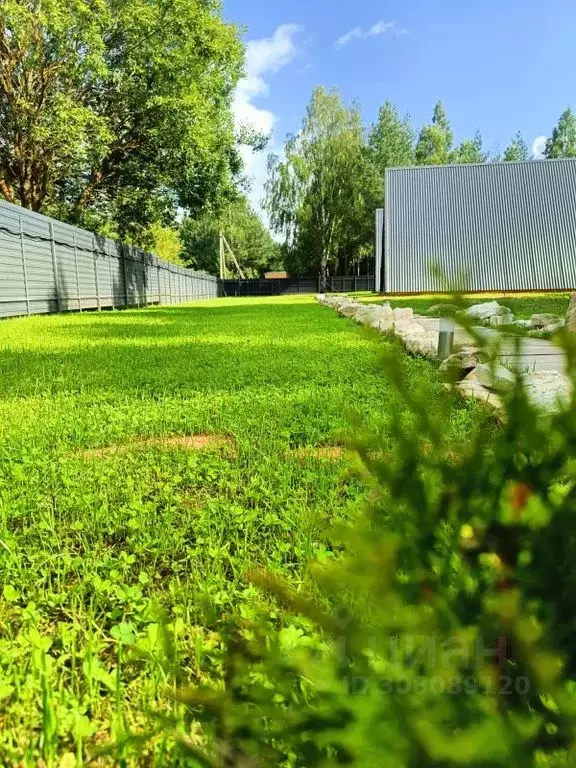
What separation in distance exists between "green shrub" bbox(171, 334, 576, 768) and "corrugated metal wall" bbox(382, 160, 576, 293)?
811 inches

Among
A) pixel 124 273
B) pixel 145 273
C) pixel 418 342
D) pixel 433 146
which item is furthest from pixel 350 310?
pixel 433 146

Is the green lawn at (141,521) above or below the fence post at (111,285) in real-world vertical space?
below

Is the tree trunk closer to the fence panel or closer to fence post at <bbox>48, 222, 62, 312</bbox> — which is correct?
the fence panel

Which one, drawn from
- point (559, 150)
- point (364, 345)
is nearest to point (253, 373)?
point (364, 345)

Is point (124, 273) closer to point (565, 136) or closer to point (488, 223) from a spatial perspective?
point (488, 223)

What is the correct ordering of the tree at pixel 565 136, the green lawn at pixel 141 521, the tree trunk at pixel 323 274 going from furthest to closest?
1. the tree at pixel 565 136
2. the tree trunk at pixel 323 274
3. the green lawn at pixel 141 521

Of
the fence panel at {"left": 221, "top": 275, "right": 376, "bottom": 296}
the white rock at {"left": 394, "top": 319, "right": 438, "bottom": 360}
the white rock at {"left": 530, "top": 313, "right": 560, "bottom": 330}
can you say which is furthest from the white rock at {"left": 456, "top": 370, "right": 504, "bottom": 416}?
the fence panel at {"left": 221, "top": 275, "right": 376, "bottom": 296}

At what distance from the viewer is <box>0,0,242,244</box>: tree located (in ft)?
64.1

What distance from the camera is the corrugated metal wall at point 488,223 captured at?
68.3 feet

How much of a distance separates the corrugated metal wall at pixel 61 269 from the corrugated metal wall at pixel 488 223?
9.72 meters

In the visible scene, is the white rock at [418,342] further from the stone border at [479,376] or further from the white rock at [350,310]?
the white rock at [350,310]

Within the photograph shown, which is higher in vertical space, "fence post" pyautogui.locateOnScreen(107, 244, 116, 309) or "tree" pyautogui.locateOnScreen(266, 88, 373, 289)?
"tree" pyautogui.locateOnScreen(266, 88, 373, 289)

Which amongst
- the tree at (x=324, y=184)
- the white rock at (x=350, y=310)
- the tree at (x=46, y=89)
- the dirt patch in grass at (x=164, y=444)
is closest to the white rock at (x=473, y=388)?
the dirt patch in grass at (x=164, y=444)

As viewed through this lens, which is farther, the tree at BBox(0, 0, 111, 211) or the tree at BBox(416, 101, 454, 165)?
the tree at BBox(416, 101, 454, 165)
